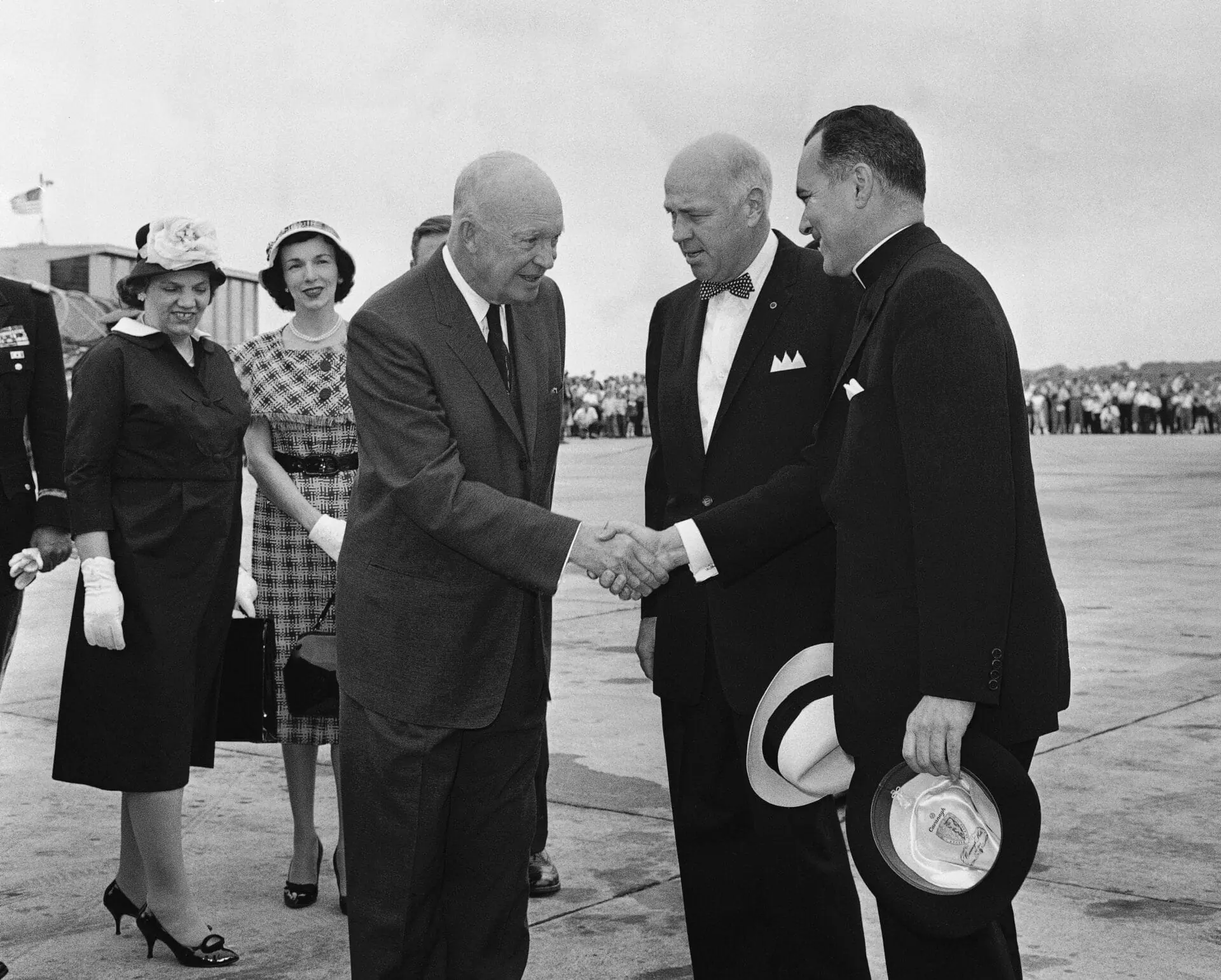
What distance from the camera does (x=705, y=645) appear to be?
333cm

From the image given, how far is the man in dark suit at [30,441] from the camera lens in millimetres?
3711

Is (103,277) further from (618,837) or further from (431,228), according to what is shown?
(618,837)

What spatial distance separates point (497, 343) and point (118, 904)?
6.32ft

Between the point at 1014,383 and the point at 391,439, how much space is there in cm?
117

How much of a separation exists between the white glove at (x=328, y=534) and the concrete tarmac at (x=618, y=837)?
38.9 inches

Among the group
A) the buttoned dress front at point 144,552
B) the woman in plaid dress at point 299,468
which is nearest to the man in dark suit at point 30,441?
the buttoned dress front at point 144,552

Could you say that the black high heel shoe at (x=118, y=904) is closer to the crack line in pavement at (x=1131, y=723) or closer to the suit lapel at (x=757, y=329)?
the suit lapel at (x=757, y=329)

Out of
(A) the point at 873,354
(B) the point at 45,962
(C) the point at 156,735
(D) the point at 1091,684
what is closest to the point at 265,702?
(C) the point at 156,735

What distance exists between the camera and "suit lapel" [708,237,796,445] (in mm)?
3252

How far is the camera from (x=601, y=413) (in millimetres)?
48000

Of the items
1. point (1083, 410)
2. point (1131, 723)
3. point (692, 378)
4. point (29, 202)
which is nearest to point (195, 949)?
point (692, 378)

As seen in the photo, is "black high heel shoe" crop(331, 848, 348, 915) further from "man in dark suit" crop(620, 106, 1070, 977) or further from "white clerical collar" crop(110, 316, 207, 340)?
"man in dark suit" crop(620, 106, 1070, 977)

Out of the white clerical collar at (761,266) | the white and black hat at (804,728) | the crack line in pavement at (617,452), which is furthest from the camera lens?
the crack line in pavement at (617,452)

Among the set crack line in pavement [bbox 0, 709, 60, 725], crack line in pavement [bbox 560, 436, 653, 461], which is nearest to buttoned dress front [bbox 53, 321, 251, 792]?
crack line in pavement [bbox 0, 709, 60, 725]
